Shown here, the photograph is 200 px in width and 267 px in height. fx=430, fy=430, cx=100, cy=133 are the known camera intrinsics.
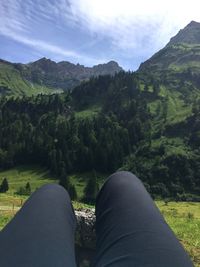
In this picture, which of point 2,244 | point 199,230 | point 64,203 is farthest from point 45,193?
point 199,230

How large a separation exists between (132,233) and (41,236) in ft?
2.65

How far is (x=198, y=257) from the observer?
413 inches

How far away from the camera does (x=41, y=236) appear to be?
3770 millimetres

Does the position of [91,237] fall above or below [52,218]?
below

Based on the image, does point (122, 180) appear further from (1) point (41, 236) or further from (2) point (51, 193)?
(1) point (41, 236)

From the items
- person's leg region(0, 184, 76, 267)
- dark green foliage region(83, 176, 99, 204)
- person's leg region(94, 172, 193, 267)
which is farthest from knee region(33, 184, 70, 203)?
dark green foliage region(83, 176, 99, 204)

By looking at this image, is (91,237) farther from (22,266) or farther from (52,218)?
(22,266)

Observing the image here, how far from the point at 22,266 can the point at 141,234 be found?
115 centimetres

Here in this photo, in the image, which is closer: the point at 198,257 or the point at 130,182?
the point at 130,182

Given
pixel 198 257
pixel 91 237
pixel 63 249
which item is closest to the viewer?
pixel 63 249

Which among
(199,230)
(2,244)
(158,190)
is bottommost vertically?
(158,190)

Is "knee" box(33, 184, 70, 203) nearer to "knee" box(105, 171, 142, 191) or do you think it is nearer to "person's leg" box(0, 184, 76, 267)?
"person's leg" box(0, 184, 76, 267)

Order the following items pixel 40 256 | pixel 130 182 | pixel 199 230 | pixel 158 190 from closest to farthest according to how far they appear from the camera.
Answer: pixel 40 256, pixel 130 182, pixel 199 230, pixel 158 190

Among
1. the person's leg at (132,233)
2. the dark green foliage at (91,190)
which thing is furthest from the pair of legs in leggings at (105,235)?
the dark green foliage at (91,190)
